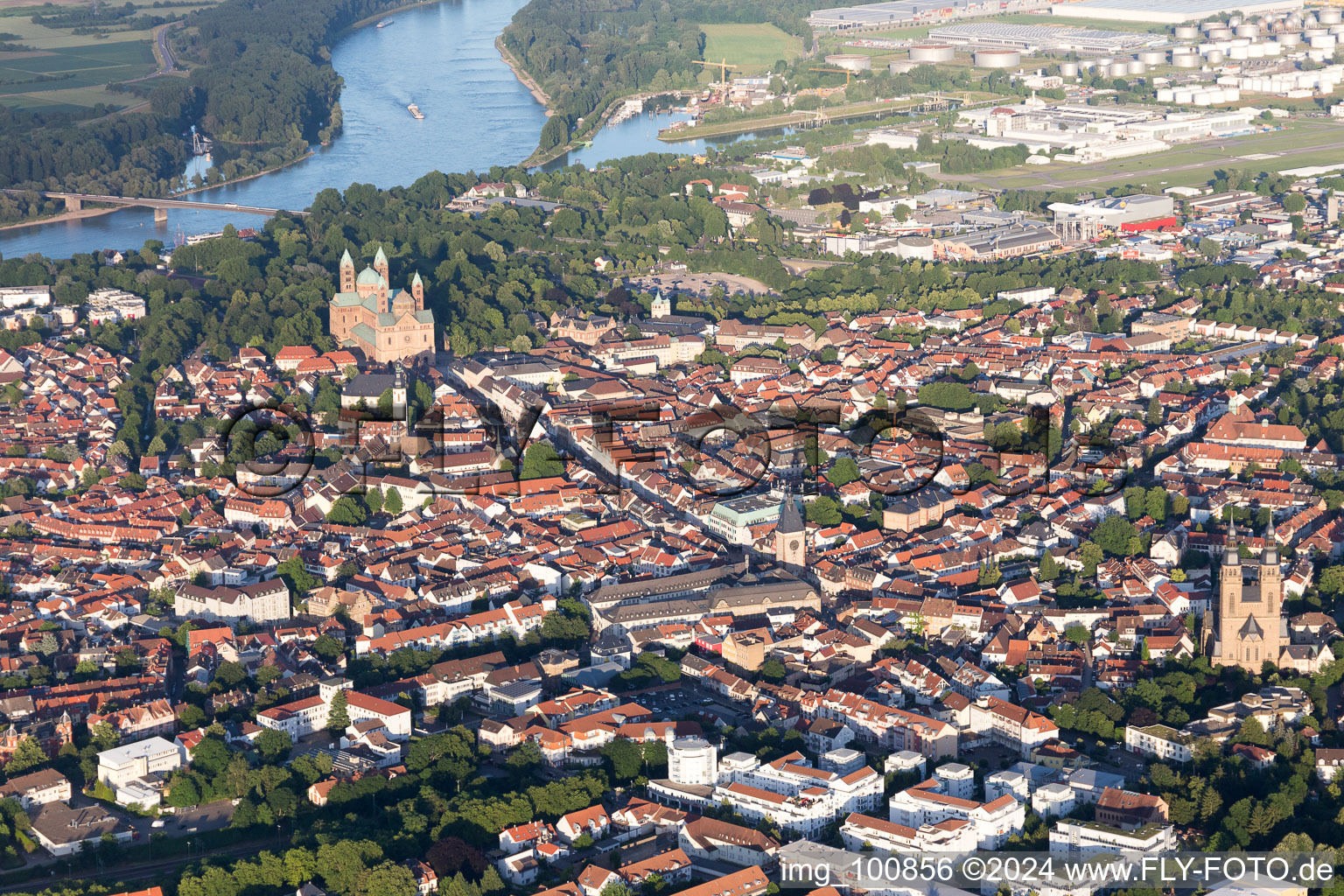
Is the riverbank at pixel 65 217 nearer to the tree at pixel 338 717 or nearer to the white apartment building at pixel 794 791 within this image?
the tree at pixel 338 717

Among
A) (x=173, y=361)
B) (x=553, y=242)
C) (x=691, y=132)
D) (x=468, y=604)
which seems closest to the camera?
(x=468, y=604)

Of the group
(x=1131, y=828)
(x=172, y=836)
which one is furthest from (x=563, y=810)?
(x=1131, y=828)

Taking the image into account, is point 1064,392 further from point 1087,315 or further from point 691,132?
point 691,132

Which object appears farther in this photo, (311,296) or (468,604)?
(311,296)

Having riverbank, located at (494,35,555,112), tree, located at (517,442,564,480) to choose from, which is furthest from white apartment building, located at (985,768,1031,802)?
riverbank, located at (494,35,555,112)

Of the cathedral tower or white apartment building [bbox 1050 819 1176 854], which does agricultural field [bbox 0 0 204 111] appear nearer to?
the cathedral tower

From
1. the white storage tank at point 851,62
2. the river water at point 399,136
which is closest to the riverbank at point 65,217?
the river water at point 399,136

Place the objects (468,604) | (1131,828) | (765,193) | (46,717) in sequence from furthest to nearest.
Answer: (765,193)
(468,604)
(46,717)
(1131,828)
